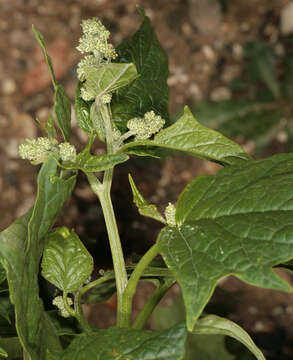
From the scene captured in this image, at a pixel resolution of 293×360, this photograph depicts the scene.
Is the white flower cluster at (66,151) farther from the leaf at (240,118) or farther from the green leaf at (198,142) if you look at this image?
the leaf at (240,118)

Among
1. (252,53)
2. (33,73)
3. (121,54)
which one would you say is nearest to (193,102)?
(252,53)

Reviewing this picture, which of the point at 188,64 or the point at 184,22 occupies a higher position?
the point at 184,22

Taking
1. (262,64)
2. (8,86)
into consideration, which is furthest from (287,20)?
(8,86)

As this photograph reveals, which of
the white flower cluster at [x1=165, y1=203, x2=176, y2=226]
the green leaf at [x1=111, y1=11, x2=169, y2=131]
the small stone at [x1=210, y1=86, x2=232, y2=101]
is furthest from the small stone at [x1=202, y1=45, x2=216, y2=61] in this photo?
the white flower cluster at [x1=165, y1=203, x2=176, y2=226]

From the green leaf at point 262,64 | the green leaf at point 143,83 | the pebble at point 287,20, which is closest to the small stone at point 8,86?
the green leaf at point 262,64

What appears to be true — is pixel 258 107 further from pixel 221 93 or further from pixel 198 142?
pixel 198 142

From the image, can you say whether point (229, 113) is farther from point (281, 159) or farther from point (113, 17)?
point (281, 159)
